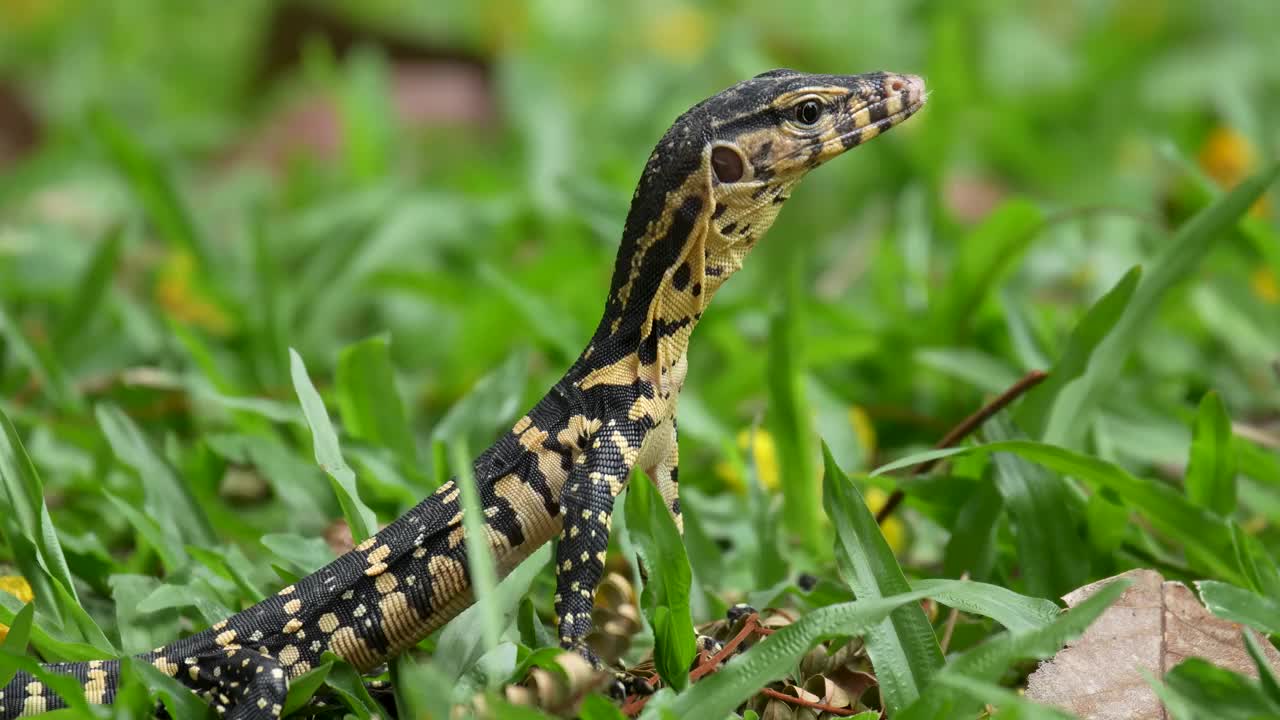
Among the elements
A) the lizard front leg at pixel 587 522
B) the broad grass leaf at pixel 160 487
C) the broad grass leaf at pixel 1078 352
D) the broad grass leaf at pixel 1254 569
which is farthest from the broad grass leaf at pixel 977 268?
the broad grass leaf at pixel 160 487

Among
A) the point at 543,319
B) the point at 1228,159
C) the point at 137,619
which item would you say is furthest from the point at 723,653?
the point at 1228,159

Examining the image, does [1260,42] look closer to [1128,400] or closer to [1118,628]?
[1128,400]

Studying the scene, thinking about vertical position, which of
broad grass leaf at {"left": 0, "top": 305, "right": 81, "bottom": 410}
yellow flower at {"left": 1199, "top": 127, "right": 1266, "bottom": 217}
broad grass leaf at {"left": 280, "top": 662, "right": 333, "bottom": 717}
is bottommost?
broad grass leaf at {"left": 280, "top": 662, "right": 333, "bottom": 717}

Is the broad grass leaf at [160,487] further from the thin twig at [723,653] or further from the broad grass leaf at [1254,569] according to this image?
the broad grass leaf at [1254,569]

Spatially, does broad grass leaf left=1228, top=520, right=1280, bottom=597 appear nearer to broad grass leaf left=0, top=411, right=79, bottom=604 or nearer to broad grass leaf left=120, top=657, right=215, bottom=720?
broad grass leaf left=120, top=657, right=215, bottom=720

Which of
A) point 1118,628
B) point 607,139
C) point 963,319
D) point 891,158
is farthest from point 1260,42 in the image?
point 1118,628

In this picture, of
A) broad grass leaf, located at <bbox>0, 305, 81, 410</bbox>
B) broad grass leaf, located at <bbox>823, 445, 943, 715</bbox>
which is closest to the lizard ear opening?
broad grass leaf, located at <bbox>823, 445, 943, 715</bbox>

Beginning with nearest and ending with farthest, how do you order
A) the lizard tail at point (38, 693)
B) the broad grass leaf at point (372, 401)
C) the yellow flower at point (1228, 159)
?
the lizard tail at point (38, 693) → the broad grass leaf at point (372, 401) → the yellow flower at point (1228, 159)
